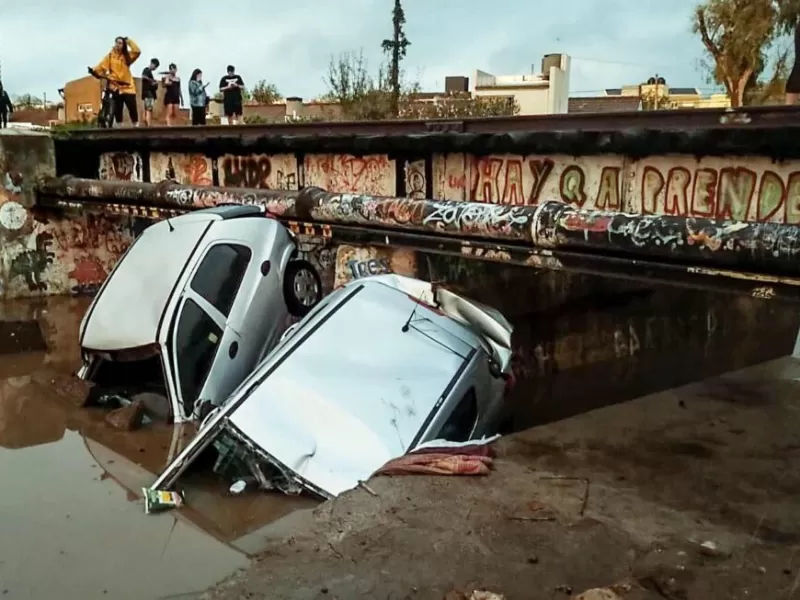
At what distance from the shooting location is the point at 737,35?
915 inches

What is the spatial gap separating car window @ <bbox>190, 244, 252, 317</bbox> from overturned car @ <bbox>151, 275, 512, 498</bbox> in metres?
1.70

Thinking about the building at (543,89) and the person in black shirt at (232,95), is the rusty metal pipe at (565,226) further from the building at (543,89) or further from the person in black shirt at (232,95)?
the building at (543,89)

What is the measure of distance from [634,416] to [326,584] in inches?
135

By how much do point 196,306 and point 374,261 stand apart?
2094mm

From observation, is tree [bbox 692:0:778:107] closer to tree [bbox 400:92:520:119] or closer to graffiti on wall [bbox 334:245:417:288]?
tree [bbox 400:92:520:119]

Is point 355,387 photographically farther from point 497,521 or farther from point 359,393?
point 497,521

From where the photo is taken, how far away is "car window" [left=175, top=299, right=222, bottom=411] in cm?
952

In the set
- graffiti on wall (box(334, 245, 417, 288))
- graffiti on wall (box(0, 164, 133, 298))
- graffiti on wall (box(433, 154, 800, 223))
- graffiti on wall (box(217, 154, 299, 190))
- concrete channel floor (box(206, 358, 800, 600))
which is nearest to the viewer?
concrete channel floor (box(206, 358, 800, 600))

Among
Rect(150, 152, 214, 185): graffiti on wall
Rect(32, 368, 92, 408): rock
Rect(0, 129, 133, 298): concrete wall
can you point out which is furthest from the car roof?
Rect(0, 129, 133, 298): concrete wall

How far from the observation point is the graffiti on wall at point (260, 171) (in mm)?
12250

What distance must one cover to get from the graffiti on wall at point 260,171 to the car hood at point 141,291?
7.05ft

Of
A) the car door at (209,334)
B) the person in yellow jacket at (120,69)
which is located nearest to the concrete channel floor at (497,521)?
the car door at (209,334)

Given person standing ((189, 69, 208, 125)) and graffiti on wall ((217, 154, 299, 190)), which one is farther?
person standing ((189, 69, 208, 125))

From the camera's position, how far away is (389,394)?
24.8 ft
